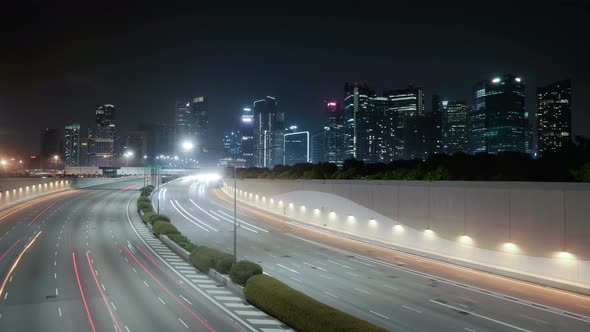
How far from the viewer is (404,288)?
3089 centimetres

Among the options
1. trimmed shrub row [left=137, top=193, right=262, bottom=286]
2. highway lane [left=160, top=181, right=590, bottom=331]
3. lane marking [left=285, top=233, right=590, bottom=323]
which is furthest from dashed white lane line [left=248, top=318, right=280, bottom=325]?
lane marking [left=285, top=233, right=590, bottom=323]

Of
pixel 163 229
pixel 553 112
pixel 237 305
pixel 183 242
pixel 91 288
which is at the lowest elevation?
pixel 237 305

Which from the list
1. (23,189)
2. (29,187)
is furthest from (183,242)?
(29,187)

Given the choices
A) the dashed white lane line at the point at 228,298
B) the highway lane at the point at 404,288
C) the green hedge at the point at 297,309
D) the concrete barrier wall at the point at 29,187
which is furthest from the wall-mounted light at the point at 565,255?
the concrete barrier wall at the point at 29,187

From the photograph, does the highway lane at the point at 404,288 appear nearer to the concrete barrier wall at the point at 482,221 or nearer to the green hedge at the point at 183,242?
the concrete barrier wall at the point at 482,221

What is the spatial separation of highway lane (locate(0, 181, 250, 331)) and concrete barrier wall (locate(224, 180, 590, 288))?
24.0m

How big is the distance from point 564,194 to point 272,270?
23.7 meters

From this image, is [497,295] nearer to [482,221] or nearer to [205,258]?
[482,221]

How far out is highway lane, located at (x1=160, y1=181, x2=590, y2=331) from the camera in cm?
2400

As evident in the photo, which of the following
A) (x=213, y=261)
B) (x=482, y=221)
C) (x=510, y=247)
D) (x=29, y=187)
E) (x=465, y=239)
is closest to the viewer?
(x=510, y=247)

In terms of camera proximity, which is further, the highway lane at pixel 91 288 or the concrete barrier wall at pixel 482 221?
the concrete barrier wall at pixel 482 221

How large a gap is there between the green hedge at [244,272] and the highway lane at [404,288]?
3.32 metres

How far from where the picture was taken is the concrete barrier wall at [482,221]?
3064cm

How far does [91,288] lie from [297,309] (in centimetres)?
1670
